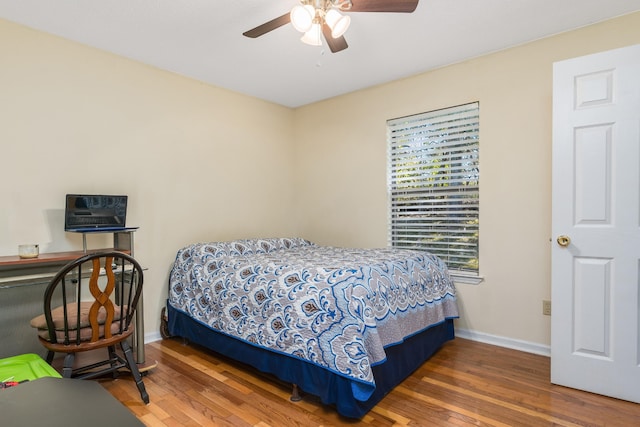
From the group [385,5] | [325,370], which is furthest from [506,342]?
[385,5]

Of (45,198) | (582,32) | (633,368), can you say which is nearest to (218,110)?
(45,198)

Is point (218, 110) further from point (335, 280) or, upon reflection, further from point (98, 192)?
point (335, 280)

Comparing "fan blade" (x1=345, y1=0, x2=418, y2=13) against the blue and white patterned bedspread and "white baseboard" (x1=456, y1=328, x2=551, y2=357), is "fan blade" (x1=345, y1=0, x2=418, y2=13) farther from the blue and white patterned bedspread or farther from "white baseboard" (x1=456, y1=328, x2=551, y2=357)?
"white baseboard" (x1=456, y1=328, x2=551, y2=357)

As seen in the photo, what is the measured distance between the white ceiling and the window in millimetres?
520

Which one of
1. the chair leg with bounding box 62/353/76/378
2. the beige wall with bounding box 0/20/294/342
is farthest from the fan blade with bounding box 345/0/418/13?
the chair leg with bounding box 62/353/76/378

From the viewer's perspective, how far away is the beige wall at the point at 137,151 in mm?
2449

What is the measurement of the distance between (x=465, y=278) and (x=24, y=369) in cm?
298

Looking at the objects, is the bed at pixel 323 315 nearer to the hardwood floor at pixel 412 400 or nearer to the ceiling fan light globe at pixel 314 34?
the hardwood floor at pixel 412 400

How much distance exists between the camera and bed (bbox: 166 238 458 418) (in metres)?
1.87

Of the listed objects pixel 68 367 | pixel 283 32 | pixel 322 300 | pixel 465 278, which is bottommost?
pixel 68 367

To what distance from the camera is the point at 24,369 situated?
1.60 m

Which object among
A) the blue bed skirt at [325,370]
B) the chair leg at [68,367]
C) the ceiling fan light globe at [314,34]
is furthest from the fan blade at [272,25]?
the chair leg at [68,367]

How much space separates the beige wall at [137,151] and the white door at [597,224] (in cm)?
282

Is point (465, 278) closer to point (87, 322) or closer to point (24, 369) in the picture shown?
point (87, 322)
